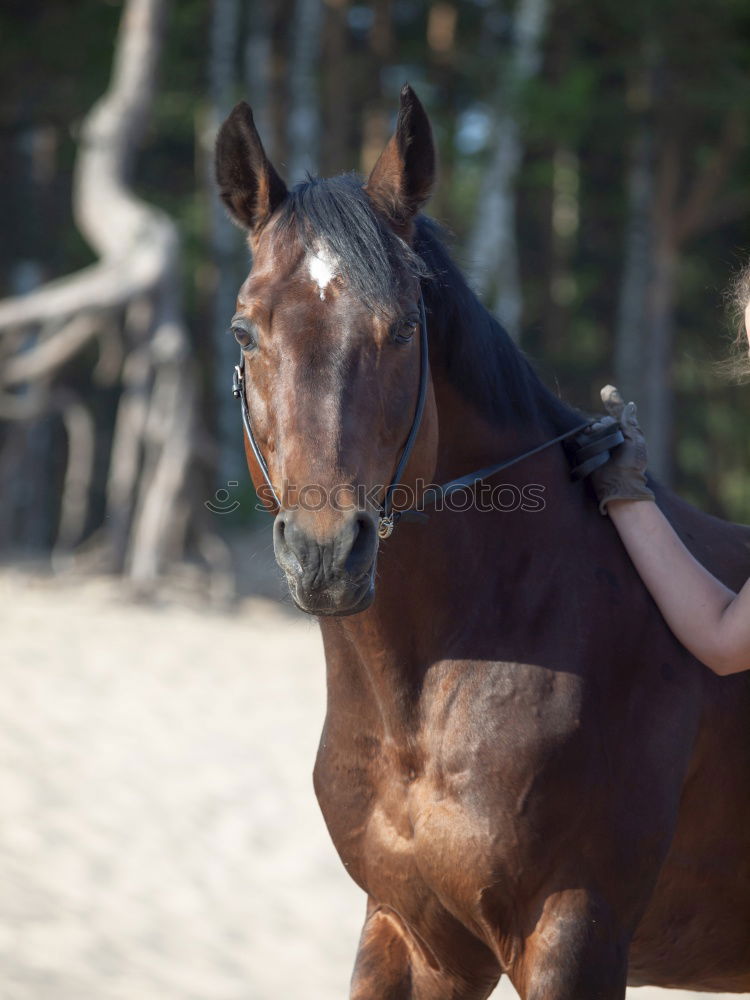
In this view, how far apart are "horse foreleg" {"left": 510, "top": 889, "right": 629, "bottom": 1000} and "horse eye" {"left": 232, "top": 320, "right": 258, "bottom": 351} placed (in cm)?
122

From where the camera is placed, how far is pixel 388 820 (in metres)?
2.24

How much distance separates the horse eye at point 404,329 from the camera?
2031 millimetres

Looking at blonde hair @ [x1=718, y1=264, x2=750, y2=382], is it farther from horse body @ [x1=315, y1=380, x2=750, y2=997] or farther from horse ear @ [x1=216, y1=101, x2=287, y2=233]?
horse ear @ [x1=216, y1=101, x2=287, y2=233]

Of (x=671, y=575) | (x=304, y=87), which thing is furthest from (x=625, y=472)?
(x=304, y=87)

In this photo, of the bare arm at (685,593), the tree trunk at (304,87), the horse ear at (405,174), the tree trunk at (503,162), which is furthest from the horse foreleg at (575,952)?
the tree trunk at (304,87)

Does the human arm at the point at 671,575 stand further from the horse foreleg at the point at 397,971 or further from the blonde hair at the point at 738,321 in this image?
the horse foreleg at the point at 397,971

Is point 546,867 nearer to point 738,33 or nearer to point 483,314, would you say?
point 483,314

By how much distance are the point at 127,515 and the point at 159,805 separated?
528 cm

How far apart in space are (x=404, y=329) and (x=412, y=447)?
229mm

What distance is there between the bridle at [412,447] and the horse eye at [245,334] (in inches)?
1.2

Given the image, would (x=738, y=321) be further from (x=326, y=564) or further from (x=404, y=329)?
(x=326, y=564)

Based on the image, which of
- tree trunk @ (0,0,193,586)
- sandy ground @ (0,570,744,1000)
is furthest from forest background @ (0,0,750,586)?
sandy ground @ (0,570,744,1000)

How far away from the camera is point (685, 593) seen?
229 centimetres

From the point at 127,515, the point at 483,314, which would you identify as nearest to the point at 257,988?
the point at 483,314
